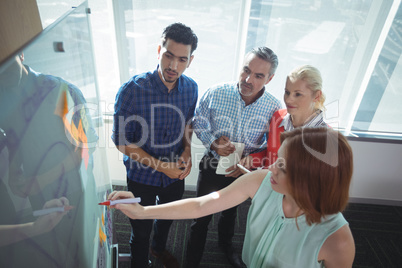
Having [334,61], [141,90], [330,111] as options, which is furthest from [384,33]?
[141,90]

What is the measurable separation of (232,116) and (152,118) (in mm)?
509

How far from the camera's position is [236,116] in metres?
1.61

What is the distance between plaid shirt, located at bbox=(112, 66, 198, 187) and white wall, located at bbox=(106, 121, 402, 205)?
986 millimetres

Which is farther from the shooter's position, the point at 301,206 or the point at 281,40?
the point at 281,40

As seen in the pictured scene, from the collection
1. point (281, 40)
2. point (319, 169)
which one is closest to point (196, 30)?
point (281, 40)

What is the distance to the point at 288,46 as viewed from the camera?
2.25 m

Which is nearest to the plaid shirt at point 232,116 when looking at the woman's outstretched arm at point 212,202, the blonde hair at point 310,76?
the blonde hair at point 310,76

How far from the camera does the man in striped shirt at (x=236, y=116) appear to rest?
5.02 ft

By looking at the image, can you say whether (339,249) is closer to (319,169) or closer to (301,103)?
(319,169)

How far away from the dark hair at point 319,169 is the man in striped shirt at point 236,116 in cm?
72

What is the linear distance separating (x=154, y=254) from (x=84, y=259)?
125 centimetres

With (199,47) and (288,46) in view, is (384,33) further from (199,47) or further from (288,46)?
(199,47)

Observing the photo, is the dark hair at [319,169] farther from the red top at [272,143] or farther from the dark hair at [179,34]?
the dark hair at [179,34]

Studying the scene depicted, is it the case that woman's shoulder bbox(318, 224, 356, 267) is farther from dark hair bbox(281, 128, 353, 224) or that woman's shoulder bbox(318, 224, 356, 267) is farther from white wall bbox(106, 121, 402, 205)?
white wall bbox(106, 121, 402, 205)
